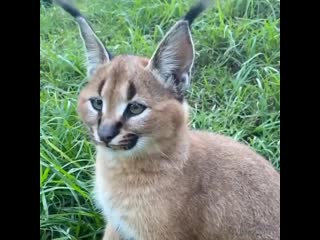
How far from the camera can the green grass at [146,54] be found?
4.29 m

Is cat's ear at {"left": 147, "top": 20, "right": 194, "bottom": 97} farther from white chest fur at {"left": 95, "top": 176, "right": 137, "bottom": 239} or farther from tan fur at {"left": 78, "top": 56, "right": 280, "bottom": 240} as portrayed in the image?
white chest fur at {"left": 95, "top": 176, "right": 137, "bottom": 239}

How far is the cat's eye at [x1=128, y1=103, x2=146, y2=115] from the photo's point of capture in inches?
136

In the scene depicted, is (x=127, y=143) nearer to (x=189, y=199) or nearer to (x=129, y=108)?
(x=129, y=108)

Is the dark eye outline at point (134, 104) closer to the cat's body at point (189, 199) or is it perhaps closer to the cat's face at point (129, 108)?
the cat's face at point (129, 108)

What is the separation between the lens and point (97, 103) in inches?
139

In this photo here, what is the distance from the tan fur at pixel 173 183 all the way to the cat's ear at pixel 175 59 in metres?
0.05

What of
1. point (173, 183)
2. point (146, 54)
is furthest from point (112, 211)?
point (146, 54)

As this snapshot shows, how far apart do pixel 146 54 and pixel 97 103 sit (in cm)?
173

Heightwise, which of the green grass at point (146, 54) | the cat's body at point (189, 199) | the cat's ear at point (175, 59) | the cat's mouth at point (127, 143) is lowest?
the green grass at point (146, 54)

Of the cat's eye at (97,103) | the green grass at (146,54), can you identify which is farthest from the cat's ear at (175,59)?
the green grass at (146,54)

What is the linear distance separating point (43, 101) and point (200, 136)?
53.2 inches

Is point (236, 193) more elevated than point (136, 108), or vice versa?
point (136, 108)

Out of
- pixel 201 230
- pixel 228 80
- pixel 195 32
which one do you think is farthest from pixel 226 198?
pixel 195 32

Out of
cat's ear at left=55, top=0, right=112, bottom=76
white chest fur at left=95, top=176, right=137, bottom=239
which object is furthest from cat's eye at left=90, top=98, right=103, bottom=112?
white chest fur at left=95, top=176, right=137, bottom=239
